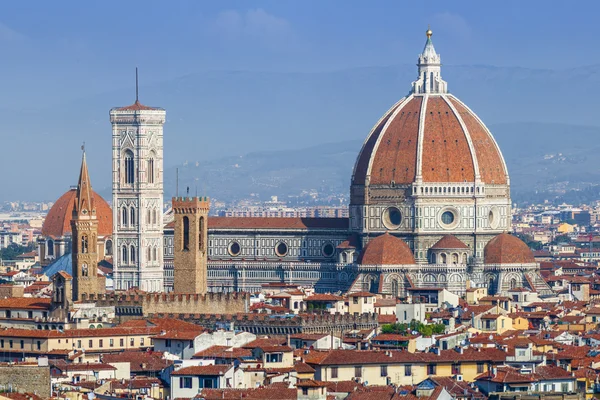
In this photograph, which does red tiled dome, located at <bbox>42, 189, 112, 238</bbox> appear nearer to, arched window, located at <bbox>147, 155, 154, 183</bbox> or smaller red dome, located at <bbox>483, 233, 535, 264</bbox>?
arched window, located at <bbox>147, 155, 154, 183</bbox>

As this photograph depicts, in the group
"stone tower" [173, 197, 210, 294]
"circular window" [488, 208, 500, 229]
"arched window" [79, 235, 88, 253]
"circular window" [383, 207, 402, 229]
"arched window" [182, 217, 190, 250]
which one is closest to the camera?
"arched window" [79, 235, 88, 253]

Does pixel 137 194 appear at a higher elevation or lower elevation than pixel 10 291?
higher

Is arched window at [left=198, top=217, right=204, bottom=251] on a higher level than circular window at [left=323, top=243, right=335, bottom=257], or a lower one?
higher

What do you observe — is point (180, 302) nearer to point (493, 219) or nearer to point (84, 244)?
point (84, 244)

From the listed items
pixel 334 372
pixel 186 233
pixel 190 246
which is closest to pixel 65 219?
pixel 186 233

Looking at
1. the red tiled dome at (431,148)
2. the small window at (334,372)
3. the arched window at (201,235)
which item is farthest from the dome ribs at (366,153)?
the small window at (334,372)

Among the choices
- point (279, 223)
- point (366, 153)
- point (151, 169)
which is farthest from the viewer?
point (279, 223)

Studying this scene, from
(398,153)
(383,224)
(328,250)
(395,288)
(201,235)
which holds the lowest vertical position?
(395,288)

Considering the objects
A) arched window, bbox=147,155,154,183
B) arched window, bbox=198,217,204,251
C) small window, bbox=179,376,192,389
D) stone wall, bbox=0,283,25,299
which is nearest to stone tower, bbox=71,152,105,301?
stone wall, bbox=0,283,25,299
